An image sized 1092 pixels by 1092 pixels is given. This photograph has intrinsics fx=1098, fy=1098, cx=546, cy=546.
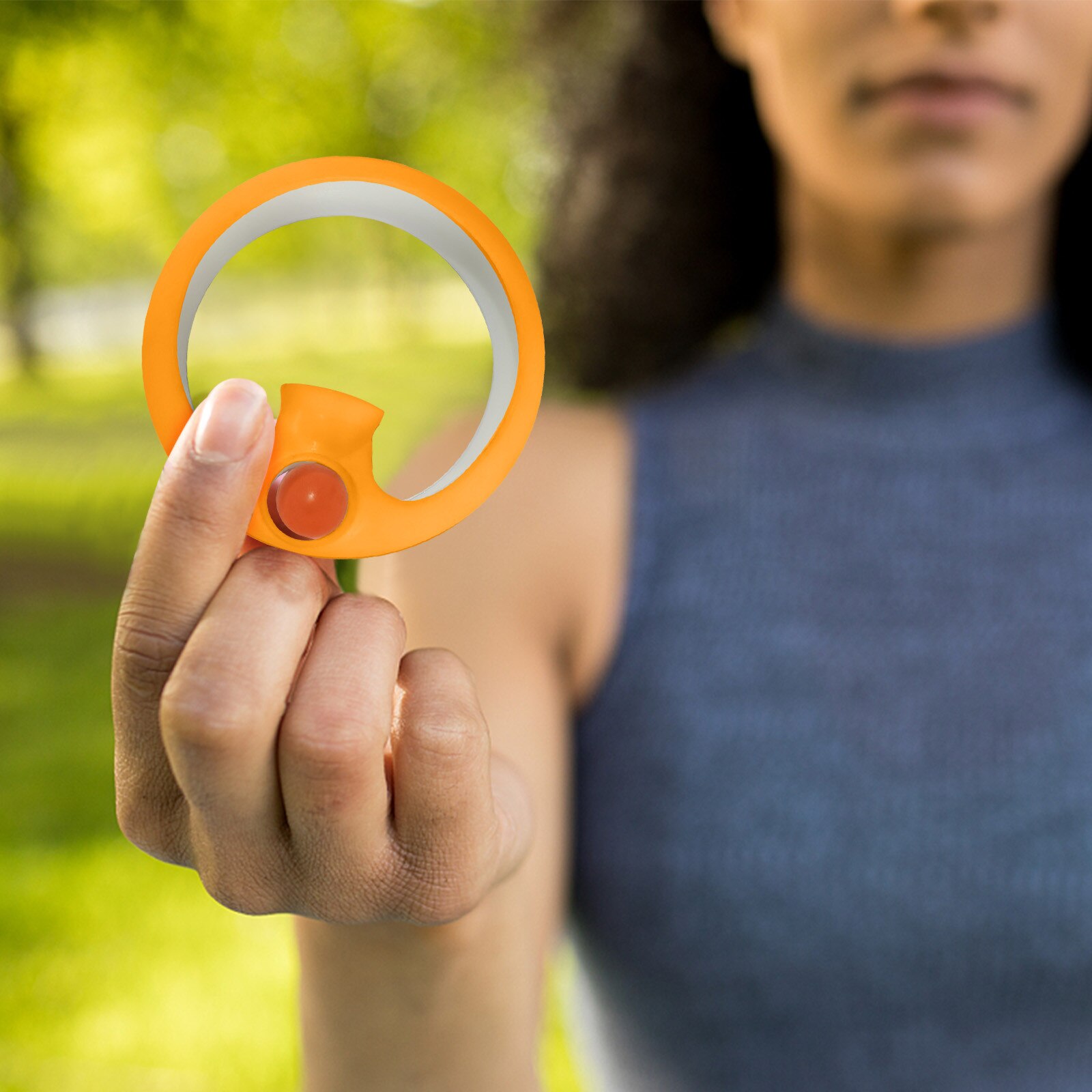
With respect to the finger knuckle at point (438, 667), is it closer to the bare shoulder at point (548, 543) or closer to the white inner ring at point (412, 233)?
the white inner ring at point (412, 233)

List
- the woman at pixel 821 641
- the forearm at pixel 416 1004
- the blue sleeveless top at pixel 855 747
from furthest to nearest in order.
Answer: the blue sleeveless top at pixel 855 747, the woman at pixel 821 641, the forearm at pixel 416 1004

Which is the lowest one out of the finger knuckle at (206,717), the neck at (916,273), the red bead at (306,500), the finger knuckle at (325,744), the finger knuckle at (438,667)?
the neck at (916,273)

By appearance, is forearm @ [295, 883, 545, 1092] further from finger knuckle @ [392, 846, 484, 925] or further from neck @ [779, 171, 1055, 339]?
neck @ [779, 171, 1055, 339]

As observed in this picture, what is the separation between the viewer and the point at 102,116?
4371 millimetres

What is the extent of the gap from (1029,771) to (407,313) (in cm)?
550

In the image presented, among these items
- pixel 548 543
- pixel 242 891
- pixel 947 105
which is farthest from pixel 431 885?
pixel 947 105

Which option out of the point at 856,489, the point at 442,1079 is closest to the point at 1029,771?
the point at 856,489

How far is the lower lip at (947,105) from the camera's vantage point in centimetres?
95

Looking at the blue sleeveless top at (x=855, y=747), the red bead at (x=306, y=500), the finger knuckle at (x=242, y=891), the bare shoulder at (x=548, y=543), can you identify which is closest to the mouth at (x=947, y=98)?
the blue sleeveless top at (x=855, y=747)

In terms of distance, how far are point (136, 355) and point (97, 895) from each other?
1703 mm

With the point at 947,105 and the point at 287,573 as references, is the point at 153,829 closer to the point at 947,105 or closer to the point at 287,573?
the point at 287,573

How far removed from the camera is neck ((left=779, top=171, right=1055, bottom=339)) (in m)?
1.15

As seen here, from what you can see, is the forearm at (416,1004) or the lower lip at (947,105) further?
the lower lip at (947,105)

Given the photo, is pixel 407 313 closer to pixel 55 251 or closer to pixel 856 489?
pixel 55 251
